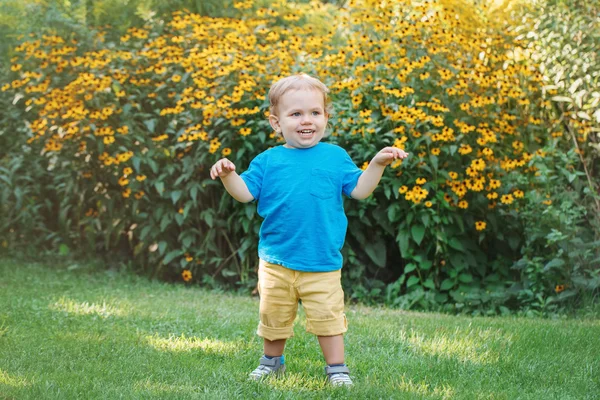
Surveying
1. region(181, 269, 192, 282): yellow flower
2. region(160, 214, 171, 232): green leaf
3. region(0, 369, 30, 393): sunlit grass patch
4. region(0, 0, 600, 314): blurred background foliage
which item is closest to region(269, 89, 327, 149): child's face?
region(0, 369, 30, 393): sunlit grass patch

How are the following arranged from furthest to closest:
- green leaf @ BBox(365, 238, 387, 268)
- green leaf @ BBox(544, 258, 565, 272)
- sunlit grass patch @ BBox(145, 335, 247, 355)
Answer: green leaf @ BBox(365, 238, 387, 268), green leaf @ BBox(544, 258, 565, 272), sunlit grass patch @ BBox(145, 335, 247, 355)

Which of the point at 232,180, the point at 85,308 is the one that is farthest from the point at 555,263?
the point at 85,308

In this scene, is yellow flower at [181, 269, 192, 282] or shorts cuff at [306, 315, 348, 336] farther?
yellow flower at [181, 269, 192, 282]

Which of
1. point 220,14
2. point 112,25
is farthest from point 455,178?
point 112,25

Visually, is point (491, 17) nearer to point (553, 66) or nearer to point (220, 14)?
point (553, 66)

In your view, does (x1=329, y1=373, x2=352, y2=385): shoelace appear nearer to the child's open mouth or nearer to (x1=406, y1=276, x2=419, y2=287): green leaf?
the child's open mouth

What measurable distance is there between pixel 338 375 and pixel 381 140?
2.49 meters

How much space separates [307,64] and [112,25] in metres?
2.15

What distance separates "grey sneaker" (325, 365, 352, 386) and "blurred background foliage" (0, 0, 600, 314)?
216 centimetres

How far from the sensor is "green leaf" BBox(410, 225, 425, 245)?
5.14 m

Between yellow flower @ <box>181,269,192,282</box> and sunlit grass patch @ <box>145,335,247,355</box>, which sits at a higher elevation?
sunlit grass patch @ <box>145,335,247,355</box>

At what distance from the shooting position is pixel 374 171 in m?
3.03

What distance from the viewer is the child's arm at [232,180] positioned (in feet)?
9.60

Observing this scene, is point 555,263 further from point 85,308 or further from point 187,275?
point 85,308
